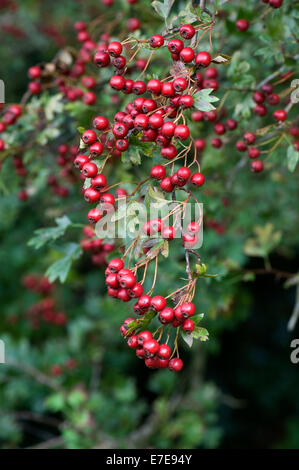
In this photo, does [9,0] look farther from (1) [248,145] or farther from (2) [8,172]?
(1) [248,145]

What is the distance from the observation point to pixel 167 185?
41.6 inches

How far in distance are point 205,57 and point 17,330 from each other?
119 inches

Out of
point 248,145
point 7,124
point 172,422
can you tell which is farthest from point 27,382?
point 248,145

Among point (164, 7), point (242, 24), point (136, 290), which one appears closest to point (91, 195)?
point (136, 290)

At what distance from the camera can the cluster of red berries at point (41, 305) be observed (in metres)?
3.30

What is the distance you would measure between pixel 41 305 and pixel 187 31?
2639 mm

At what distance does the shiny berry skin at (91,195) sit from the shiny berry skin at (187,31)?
1.46 feet

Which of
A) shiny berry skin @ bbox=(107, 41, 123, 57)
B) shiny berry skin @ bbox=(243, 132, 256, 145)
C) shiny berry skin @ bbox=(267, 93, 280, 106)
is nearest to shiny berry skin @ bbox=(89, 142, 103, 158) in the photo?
shiny berry skin @ bbox=(107, 41, 123, 57)

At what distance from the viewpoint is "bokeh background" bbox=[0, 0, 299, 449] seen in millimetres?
2527

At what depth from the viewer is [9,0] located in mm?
3582

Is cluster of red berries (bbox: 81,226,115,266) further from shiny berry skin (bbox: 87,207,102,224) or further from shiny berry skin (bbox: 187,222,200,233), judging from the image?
shiny berry skin (bbox: 187,222,200,233)

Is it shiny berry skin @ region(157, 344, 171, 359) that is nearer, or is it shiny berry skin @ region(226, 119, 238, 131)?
shiny berry skin @ region(157, 344, 171, 359)

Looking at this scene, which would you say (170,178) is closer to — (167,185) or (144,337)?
(167,185)

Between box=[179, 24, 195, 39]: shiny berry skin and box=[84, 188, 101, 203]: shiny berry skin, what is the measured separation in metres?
0.45
